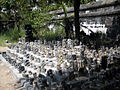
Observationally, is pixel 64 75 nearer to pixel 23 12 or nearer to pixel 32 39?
pixel 32 39

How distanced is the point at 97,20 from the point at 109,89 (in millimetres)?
6472

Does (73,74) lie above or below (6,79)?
above

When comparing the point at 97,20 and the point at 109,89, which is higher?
the point at 97,20

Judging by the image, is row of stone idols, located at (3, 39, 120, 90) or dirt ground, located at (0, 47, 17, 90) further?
dirt ground, located at (0, 47, 17, 90)

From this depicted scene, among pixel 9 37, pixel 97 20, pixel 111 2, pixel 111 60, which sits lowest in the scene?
pixel 9 37

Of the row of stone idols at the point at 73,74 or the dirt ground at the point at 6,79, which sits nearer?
the row of stone idols at the point at 73,74

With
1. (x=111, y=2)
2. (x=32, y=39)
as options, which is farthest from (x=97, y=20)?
(x=32, y=39)

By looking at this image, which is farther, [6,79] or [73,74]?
[6,79]

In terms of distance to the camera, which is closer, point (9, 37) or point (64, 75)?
point (64, 75)

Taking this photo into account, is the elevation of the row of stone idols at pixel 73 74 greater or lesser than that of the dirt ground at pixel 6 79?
greater

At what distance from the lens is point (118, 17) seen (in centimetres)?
805

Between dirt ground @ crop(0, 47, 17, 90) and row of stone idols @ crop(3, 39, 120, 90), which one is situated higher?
row of stone idols @ crop(3, 39, 120, 90)

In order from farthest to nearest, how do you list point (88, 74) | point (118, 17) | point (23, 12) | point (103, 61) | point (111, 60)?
1. point (23, 12)
2. point (118, 17)
3. point (111, 60)
4. point (103, 61)
5. point (88, 74)

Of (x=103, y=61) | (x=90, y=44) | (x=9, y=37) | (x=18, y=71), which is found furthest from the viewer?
(x=9, y=37)
